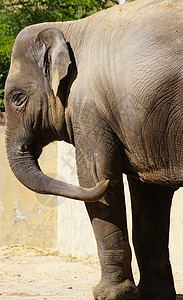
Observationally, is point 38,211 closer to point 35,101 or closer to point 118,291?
point 35,101

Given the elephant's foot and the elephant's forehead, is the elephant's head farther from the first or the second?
the elephant's foot

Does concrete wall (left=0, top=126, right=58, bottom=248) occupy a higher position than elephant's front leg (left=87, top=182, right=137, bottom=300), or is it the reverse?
elephant's front leg (left=87, top=182, right=137, bottom=300)

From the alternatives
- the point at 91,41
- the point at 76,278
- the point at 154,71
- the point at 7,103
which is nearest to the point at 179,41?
the point at 154,71

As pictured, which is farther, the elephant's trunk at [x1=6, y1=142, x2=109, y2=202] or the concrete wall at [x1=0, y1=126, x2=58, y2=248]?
the concrete wall at [x1=0, y1=126, x2=58, y2=248]

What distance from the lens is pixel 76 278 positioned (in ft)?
23.4

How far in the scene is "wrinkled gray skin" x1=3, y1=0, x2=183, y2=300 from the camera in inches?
154

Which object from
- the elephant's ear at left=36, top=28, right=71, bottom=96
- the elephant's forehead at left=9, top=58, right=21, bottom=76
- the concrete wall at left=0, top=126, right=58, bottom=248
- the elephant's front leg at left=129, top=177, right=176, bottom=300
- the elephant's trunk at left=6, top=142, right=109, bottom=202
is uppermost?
the elephant's ear at left=36, top=28, right=71, bottom=96


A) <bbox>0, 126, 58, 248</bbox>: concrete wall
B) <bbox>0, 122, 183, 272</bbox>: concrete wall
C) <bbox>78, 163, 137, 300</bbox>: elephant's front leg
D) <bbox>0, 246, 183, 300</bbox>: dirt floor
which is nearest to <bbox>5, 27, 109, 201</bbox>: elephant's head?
<bbox>78, 163, 137, 300</bbox>: elephant's front leg

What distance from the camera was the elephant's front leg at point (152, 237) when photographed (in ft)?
16.8

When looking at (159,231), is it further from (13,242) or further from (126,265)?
(13,242)

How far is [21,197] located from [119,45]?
5473 mm

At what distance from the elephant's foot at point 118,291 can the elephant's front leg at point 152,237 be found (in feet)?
2.13

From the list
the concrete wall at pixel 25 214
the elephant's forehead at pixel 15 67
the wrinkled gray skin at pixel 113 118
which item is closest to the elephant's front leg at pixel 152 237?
the wrinkled gray skin at pixel 113 118

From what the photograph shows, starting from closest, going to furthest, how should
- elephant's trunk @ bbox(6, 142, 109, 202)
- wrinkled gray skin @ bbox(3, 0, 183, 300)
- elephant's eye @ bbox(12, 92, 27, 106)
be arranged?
wrinkled gray skin @ bbox(3, 0, 183, 300) < elephant's trunk @ bbox(6, 142, 109, 202) < elephant's eye @ bbox(12, 92, 27, 106)
